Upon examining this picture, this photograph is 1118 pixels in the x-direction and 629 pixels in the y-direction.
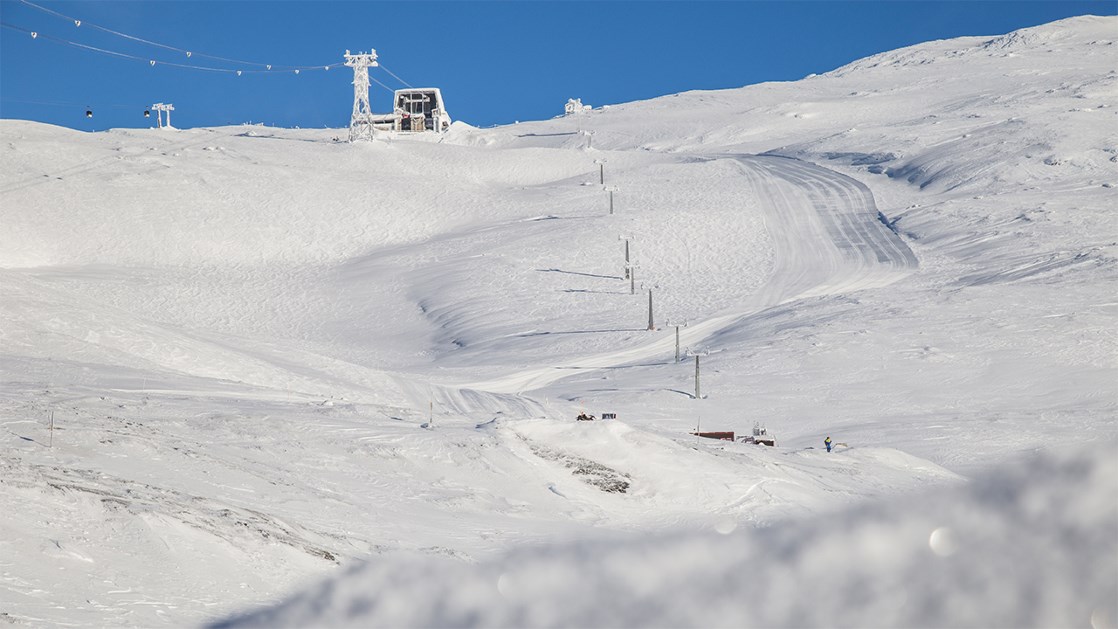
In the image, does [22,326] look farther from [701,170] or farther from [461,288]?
[701,170]

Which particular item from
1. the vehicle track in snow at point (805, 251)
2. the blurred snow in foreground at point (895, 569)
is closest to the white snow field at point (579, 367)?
the blurred snow in foreground at point (895, 569)

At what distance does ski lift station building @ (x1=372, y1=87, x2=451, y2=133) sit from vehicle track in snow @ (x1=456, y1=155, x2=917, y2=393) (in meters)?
36.9

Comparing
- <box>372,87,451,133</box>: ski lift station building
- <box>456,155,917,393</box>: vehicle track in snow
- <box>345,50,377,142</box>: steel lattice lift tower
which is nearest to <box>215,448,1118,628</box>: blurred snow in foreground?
<box>456,155,917,393</box>: vehicle track in snow

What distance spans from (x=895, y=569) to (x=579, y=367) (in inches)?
1786

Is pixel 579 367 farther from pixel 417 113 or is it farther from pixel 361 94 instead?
pixel 417 113

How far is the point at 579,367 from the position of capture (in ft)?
153

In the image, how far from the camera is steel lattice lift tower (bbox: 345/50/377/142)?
286 ft

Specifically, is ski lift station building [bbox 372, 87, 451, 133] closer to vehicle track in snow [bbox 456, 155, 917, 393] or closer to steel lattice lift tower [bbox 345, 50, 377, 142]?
steel lattice lift tower [bbox 345, 50, 377, 142]

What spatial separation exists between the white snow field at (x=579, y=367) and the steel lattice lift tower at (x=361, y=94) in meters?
2.35

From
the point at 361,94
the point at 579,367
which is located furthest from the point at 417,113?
the point at 579,367

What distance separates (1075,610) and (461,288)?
5946 centimetres

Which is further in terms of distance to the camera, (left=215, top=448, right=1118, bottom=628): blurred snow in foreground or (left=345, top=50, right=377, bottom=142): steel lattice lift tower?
(left=345, top=50, right=377, bottom=142): steel lattice lift tower

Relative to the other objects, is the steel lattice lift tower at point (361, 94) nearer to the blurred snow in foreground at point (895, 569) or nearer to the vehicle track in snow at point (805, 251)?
the vehicle track in snow at point (805, 251)

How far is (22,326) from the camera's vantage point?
28250 mm
